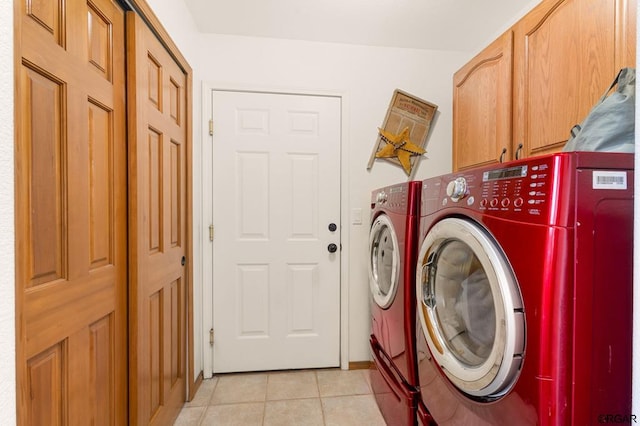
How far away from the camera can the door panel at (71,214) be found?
0.73m

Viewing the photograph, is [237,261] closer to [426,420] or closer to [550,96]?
[426,420]

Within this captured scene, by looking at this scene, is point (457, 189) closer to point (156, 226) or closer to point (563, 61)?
point (563, 61)

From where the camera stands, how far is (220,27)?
191cm

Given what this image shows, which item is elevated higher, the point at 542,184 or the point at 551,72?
the point at 551,72

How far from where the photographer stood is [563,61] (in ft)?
3.74

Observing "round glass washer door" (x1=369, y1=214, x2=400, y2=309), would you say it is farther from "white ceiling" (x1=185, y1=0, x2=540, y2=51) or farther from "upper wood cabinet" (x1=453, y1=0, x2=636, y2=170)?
"white ceiling" (x1=185, y1=0, x2=540, y2=51)

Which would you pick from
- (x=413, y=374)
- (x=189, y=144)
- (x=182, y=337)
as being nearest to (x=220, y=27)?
(x=189, y=144)

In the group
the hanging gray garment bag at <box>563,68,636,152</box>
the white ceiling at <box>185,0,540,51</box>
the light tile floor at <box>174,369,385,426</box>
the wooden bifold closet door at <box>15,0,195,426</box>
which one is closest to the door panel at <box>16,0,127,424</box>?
the wooden bifold closet door at <box>15,0,195,426</box>

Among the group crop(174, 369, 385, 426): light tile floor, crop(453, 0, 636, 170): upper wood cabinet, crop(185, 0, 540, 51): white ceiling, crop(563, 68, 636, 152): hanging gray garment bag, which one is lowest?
crop(174, 369, 385, 426): light tile floor

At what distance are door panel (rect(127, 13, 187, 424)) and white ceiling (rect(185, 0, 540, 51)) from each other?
49cm

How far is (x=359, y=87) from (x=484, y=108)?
0.86m
